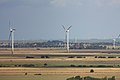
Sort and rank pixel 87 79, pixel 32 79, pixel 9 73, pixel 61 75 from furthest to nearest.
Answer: pixel 9 73 → pixel 61 75 → pixel 32 79 → pixel 87 79

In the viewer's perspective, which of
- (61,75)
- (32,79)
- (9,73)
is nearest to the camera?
(32,79)

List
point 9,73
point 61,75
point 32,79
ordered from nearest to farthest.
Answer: point 32,79 < point 61,75 < point 9,73

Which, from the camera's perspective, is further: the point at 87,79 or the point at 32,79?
the point at 32,79

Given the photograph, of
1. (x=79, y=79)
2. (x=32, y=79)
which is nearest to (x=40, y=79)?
(x=32, y=79)

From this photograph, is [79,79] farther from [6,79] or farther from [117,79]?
[6,79]

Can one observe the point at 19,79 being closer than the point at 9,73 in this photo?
Yes

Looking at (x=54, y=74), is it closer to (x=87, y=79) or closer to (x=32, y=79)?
(x=32, y=79)

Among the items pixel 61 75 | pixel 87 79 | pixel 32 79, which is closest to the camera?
pixel 87 79

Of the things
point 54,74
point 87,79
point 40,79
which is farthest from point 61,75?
point 87,79
